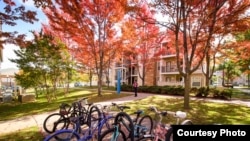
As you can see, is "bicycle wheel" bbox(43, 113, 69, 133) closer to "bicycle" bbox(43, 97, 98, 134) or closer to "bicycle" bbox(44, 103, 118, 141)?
"bicycle" bbox(43, 97, 98, 134)

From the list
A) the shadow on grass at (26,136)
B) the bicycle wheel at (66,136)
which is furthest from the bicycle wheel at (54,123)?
the bicycle wheel at (66,136)

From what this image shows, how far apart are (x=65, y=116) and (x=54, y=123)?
724 mm

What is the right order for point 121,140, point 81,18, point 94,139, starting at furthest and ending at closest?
point 81,18 → point 94,139 → point 121,140

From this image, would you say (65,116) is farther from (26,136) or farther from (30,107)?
(30,107)

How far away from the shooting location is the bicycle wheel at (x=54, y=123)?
22.8 feet

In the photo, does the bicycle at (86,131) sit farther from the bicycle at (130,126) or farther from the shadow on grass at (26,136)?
the shadow on grass at (26,136)

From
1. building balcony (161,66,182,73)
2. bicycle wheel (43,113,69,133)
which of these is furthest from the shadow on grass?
building balcony (161,66,182,73)

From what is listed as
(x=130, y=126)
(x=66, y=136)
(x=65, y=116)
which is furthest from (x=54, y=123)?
(x=130, y=126)

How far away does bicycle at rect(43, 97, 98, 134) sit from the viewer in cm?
698

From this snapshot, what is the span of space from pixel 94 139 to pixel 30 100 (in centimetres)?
1726

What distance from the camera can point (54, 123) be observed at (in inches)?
270

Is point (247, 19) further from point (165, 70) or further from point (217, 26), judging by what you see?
point (165, 70)

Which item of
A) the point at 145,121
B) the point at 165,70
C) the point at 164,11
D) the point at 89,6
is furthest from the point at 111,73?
the point at 145,121

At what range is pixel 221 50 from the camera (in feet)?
73.1
